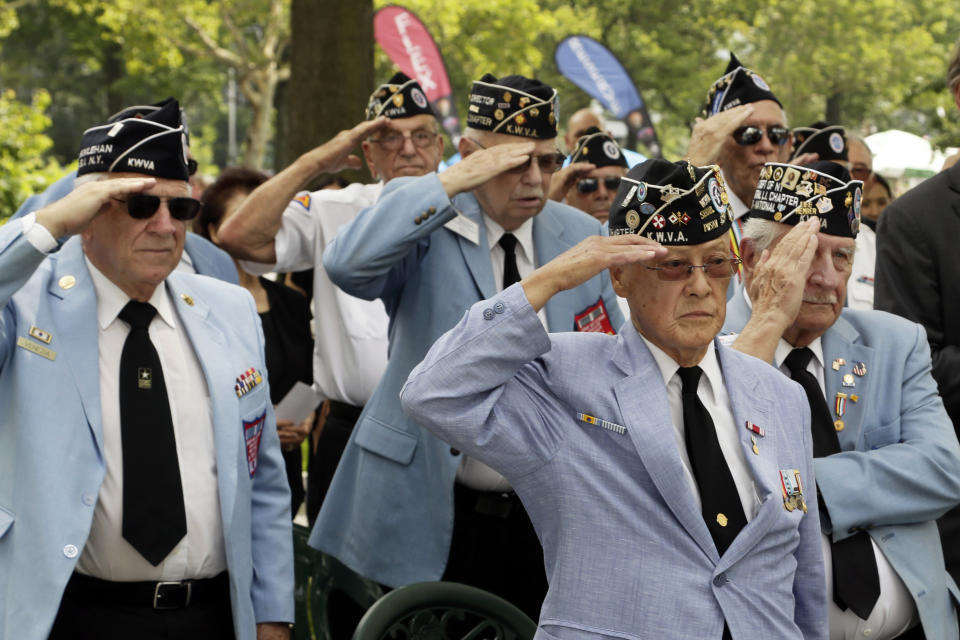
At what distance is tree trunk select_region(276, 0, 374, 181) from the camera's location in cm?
768

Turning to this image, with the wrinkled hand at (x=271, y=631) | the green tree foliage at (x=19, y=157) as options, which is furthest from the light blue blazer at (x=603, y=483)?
the green tree foliage at (x=19, y=157)

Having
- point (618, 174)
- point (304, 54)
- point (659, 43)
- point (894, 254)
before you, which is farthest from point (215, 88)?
point (894, 254)

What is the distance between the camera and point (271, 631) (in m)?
3.36

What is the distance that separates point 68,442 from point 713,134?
2457 millimetres

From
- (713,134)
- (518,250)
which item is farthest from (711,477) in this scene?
(713,134)

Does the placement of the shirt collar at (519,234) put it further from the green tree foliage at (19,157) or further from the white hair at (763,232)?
the green tree foliage at (19,157)

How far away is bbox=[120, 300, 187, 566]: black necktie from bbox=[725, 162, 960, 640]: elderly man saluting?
60.0 inches

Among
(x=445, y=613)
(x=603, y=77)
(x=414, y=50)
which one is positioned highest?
(x=414, y=50)

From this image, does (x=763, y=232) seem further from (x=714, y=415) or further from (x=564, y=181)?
(x=564, y=181)

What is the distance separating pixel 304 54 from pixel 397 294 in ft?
13.9

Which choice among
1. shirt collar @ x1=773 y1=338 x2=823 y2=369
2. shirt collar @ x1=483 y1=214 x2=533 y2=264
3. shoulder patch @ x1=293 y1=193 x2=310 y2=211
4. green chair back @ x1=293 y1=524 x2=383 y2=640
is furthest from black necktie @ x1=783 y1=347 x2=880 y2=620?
shoulder patch @ x1=293 y1=193 x2=310 y2=211

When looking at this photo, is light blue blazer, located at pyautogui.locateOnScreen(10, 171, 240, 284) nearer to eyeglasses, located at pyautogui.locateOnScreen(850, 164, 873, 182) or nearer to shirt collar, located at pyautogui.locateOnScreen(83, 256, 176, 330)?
shirt collar, located at pyautogui.locateOnScreen(83, 256, 176, 330)

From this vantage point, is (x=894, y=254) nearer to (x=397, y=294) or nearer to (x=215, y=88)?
(x=397, y=294)

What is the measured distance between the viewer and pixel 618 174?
19.5 feet
